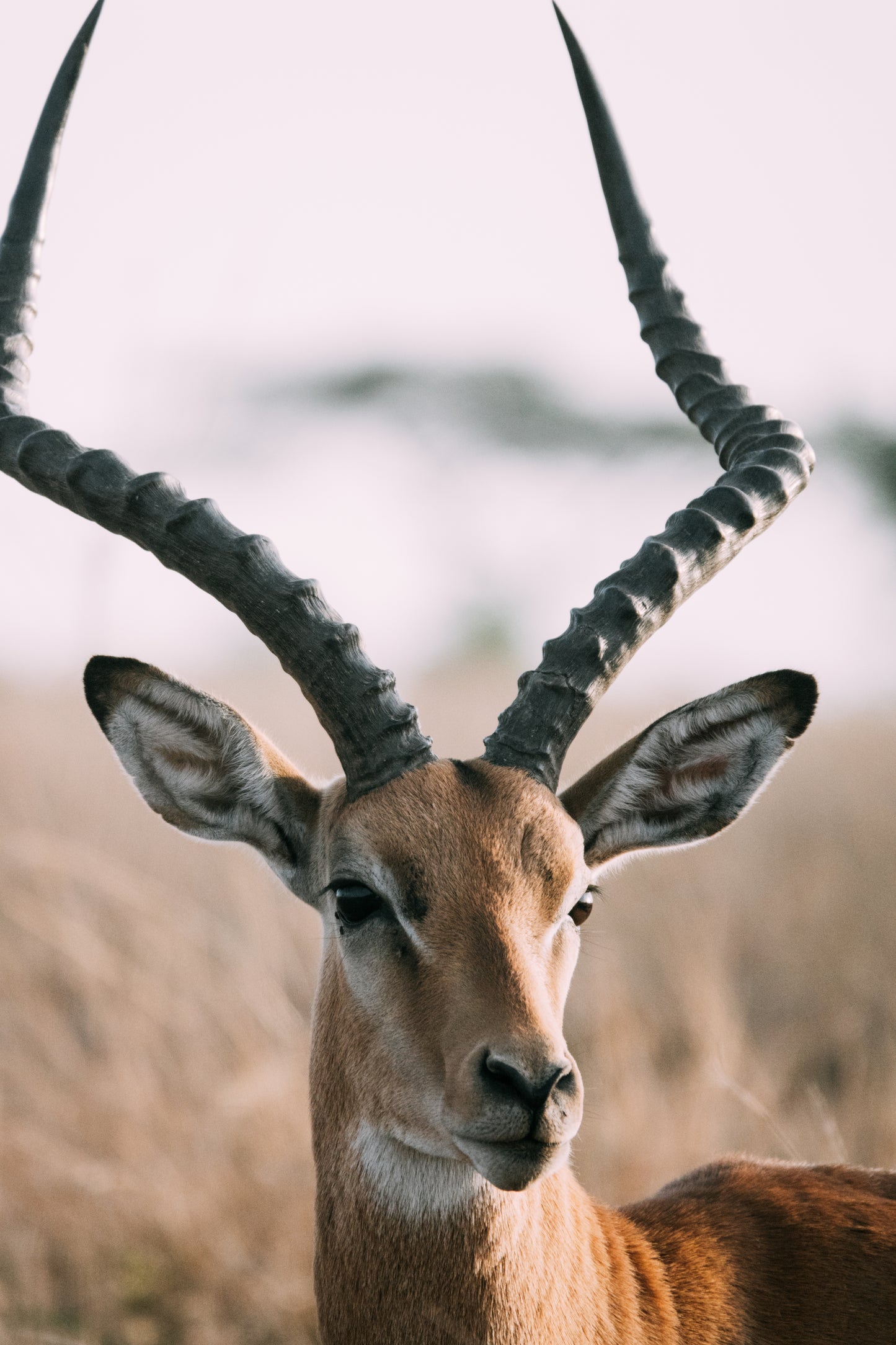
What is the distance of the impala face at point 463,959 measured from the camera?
2.86 meters

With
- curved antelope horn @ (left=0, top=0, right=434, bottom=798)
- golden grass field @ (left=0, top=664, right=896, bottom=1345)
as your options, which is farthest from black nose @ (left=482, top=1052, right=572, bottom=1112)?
golden grass field @ (left=0, top=664, right=896, bottom=1345)

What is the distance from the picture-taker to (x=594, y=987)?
879 centimetres

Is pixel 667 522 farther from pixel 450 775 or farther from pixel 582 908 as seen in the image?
pixel 582 908

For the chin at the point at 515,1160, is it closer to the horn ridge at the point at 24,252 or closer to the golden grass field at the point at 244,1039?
the golden grass field at the point at 244,1039

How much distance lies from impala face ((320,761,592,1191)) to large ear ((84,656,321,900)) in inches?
13.0

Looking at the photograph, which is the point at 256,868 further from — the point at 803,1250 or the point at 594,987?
the point at 803,1250

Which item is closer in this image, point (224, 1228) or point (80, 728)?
point (224, 1228)

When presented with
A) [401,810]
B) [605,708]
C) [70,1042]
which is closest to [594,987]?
[70,1042]

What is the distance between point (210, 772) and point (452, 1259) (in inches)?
64.2

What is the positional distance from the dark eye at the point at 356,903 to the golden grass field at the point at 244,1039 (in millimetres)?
1087

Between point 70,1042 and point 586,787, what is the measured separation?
5.28m

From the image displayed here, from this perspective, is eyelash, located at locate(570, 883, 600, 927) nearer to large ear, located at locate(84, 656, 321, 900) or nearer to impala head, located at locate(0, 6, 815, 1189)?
impala head, located at locate(0, 6, 815, 1189)

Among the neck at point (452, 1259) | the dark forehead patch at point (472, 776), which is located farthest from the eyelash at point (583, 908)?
the neck at point (452, 1259)

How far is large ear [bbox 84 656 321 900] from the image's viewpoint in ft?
12.6
